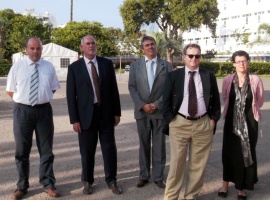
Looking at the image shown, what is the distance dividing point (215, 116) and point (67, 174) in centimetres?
248

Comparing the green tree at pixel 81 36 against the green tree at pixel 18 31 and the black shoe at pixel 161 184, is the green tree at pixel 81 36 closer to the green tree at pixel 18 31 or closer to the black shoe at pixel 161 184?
the green tree at pixel 18 31

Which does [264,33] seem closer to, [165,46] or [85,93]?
[165,46]

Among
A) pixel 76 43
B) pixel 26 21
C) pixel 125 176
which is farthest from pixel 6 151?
pixel 26 21

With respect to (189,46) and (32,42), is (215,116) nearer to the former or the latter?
(189,46)

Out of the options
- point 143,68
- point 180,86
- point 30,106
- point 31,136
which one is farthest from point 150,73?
point 31,136

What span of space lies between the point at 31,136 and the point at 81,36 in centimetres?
5045

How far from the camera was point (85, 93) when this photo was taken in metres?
4.79

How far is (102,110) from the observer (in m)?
4.89

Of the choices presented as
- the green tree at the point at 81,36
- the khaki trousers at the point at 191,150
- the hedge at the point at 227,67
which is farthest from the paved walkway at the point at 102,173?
the green tree at the point at 81,36

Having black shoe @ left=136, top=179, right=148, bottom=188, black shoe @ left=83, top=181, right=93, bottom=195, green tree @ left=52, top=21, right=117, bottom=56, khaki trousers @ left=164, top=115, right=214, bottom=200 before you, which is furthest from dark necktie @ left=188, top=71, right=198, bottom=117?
green tree @ left=52, top=21, right=117, bottom=56

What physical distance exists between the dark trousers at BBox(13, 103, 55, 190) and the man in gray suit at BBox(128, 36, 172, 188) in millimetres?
1208

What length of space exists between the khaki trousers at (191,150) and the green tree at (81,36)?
4745cm

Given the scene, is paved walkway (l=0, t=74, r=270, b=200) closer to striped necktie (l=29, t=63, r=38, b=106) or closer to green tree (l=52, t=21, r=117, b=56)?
striped necktie (l=29, t=63, r=38, b=106)

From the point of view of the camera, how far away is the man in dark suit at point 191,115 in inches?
171
